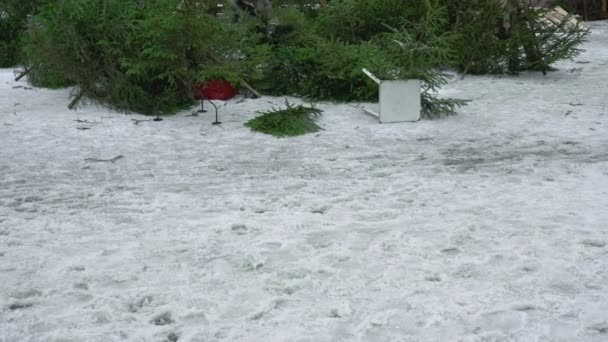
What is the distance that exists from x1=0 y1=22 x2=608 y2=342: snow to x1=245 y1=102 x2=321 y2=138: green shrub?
15 centimetres

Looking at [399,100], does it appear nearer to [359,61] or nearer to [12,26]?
[359,61]

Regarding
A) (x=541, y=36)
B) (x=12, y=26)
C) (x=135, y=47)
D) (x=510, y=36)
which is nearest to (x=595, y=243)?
(x=135, y=47)

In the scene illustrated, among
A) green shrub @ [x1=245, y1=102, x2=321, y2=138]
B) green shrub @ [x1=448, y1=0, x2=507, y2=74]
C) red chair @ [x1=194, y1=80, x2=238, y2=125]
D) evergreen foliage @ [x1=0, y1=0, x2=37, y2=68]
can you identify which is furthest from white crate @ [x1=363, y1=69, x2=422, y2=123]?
evergreen foliage @ [x1=0, y1=0, x2=37, y2=68]

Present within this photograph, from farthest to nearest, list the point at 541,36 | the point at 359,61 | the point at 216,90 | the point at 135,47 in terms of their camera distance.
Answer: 1. the point at 541,36
2. the point at 216,90
3. the point at 359,61
4. the point at 135,47

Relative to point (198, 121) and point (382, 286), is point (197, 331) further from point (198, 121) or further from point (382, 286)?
point (198, 121)

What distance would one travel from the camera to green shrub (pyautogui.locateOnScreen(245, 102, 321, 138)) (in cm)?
693

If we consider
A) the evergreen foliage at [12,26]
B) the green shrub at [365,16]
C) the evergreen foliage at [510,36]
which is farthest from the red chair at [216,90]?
the evergreen foliage at [12,26]

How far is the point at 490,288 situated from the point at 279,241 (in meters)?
1.29

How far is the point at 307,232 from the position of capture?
4180 mm

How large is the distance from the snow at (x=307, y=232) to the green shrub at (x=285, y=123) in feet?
0.48

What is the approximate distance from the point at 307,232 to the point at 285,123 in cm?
295

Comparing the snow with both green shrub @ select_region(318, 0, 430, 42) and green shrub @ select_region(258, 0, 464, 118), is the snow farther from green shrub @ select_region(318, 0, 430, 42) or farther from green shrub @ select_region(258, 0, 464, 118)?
green shrub @ select_region(318, 0, 430, 42)

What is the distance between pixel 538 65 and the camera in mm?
10555

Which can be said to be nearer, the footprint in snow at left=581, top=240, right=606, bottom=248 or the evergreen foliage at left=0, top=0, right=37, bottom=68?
the footprint in snow at left=581, top=240, right=606, bottom=248
